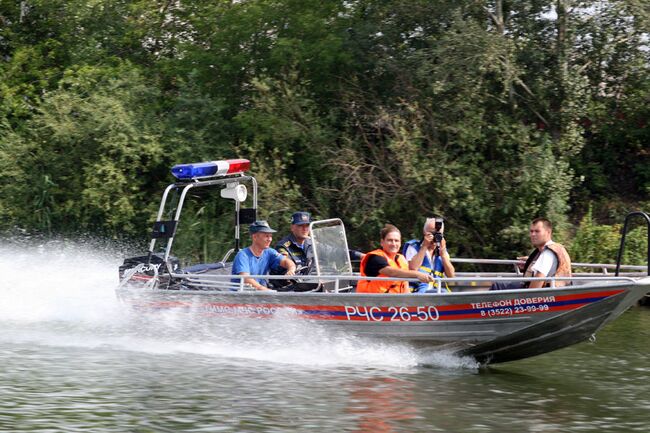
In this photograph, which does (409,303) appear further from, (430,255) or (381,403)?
(381,403)

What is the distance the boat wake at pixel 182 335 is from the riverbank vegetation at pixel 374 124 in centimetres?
716

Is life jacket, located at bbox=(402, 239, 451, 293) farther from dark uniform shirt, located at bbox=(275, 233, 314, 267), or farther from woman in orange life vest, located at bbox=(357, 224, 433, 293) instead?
dark uniform shirt, located at bbox=(275, 233, 314, 267)

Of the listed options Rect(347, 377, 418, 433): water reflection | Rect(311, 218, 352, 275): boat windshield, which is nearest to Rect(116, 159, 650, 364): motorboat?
Rect(311, 218, 352, 275): boat windshield

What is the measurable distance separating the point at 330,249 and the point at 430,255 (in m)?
1.22

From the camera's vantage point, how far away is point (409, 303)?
11.5m

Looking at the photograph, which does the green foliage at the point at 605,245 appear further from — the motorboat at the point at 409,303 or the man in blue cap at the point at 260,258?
the man in blue cap at the point at 260,258

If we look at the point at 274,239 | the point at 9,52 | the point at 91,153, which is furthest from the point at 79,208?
the point at 9,52

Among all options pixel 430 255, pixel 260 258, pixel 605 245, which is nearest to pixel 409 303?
pixel 430 255

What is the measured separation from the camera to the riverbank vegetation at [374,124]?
2222 centimetres

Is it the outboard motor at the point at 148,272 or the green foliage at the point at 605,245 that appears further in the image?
the green foliage at the point at 605,245

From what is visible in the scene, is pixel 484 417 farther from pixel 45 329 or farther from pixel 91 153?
pixel 91 153

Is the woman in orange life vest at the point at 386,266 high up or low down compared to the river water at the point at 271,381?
up

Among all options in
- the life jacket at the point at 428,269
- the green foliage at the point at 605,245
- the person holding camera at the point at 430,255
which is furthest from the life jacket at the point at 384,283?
the green foliage at the point at 605,245

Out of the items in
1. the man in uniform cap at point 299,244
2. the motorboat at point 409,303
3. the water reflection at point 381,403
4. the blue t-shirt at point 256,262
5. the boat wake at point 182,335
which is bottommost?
the water reflection at point 381,403
